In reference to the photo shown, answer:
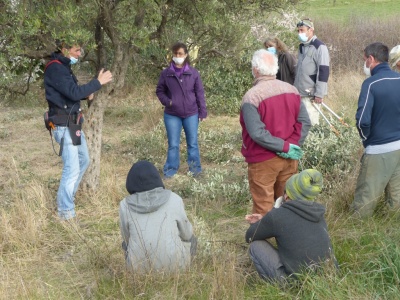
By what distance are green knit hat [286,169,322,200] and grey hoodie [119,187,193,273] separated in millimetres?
884

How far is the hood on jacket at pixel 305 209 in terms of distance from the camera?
3.75 m

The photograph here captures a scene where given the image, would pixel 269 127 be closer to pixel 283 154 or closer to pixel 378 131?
pixel 283 154

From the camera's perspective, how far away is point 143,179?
3.89 meters

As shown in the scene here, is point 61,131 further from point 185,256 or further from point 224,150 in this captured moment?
point 224,150

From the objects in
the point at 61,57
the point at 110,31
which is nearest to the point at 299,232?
the point at 61,57

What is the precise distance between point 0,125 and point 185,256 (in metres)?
8.72

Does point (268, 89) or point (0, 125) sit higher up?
point (268, 89)

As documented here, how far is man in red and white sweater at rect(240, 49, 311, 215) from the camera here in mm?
4559

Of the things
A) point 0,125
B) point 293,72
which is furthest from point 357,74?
point 0,125

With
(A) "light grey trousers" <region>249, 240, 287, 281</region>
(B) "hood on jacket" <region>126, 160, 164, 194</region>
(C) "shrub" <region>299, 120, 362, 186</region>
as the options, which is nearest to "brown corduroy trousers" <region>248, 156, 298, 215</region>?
(A) "light grey trousers" <region>249, 240, 287, 281</region>

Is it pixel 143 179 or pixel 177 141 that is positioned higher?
pixel 143 179

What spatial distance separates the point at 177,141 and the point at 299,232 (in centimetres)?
379

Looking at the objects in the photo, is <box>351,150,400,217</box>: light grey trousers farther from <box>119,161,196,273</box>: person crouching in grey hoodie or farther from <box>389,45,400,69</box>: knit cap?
<box>119,161,196,273</box>: person crouching in grey hoodie

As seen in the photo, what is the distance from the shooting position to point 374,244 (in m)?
4.44
